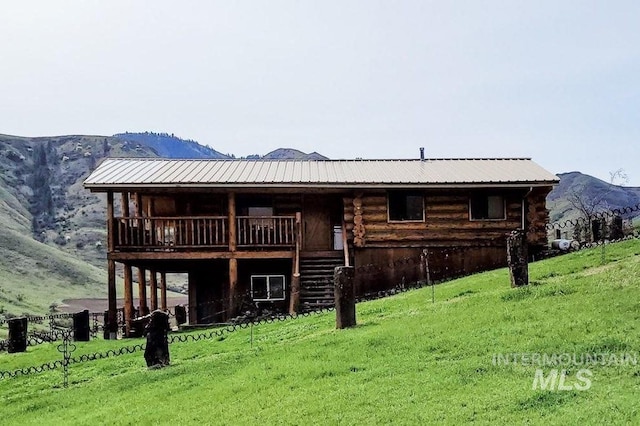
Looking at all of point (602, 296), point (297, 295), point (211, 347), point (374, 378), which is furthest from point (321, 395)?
point (297, 295)

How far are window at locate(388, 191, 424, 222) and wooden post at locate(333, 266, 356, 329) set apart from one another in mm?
11497

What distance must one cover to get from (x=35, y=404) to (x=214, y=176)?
13.9 m

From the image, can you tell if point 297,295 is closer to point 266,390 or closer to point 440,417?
point 266,390

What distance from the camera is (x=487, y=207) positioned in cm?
2619

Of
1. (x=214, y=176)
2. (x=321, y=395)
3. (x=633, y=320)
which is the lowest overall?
(x=321, y=395)

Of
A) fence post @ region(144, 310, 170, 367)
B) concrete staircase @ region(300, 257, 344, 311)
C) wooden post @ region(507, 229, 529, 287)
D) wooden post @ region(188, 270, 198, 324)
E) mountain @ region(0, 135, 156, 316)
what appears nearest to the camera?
fence post @ region(144, 310, 170, 367)

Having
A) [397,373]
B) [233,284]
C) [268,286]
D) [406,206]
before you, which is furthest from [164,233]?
[397,373]

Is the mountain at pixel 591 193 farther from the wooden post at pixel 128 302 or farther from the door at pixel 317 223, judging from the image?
the wooden post at pixel 128 302

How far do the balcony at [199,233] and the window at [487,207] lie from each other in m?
7.14

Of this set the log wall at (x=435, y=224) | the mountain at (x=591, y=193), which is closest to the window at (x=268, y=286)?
the log wall at (x=435, y=224)

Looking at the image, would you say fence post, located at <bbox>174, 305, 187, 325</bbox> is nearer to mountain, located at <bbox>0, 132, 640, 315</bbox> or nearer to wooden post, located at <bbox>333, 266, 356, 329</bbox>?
wooden post, located at <bbox>333, 266, 356, 329</bbox>

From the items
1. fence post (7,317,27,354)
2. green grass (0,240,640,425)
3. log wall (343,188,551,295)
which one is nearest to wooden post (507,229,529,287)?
green grass (0,240,640,425)

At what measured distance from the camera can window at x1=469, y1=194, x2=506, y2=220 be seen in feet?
85.6

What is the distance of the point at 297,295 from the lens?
21.8 meters
